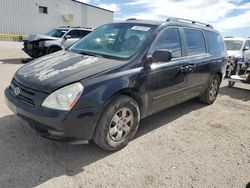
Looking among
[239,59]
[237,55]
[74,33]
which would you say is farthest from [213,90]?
[74,33]

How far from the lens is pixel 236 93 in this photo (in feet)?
23.5

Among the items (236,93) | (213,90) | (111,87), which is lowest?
(236,93)

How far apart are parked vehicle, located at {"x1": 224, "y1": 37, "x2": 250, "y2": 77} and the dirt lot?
6163 mm

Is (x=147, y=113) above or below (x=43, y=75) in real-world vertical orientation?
below

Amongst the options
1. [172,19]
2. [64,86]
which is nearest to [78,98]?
[64,86]

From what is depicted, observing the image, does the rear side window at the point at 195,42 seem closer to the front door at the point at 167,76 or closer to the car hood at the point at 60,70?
the front door at the point at 167,76

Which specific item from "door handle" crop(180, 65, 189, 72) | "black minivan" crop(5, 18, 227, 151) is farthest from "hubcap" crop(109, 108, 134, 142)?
"door handle" crop(180, 65, 189, 72)

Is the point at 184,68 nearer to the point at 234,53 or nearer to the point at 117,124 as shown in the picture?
the point at 117,124

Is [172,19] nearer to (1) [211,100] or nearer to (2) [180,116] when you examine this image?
(2) [180,116]

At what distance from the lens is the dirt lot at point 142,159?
263 centimetres

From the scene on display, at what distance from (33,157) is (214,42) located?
4.65 metres

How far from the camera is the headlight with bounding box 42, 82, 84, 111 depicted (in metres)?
2.60

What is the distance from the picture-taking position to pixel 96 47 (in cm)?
381

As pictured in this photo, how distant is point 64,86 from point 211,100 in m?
4.15
